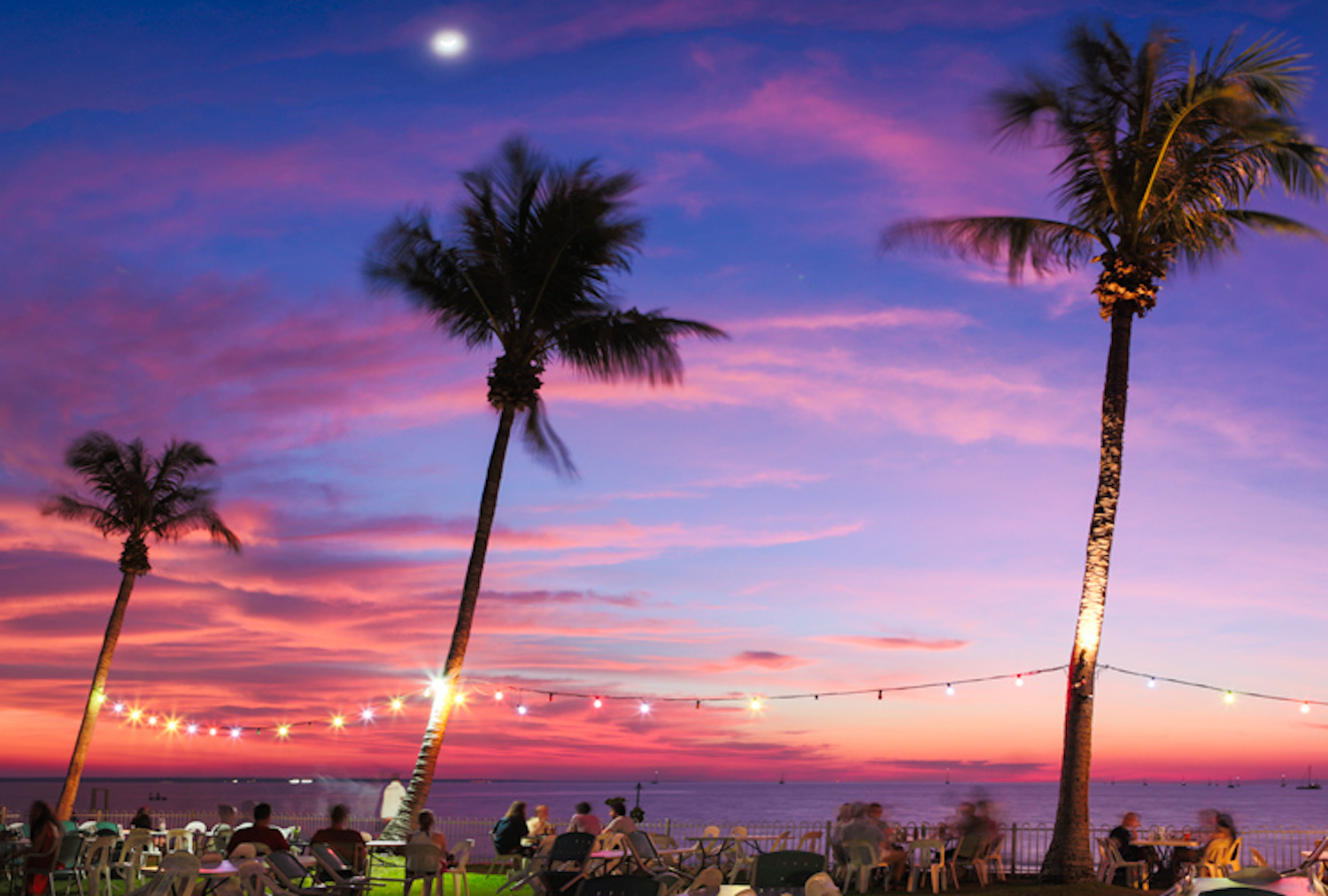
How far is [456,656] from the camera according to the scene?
19.3 m

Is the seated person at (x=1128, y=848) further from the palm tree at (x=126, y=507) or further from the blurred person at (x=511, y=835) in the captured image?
the palm tree at (x=126, y=507)

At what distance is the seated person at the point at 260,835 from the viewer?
519 inches

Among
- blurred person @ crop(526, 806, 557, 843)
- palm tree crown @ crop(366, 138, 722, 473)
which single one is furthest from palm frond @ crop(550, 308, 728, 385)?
blurred person @ crop(526, 806, 557, 843)

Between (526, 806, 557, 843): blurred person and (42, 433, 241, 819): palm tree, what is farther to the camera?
(42, 433, 241, 819): palm tree

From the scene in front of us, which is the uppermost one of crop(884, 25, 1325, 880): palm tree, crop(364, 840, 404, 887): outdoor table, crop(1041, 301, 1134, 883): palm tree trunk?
crop(884, 25, 1325, 880): palm tree

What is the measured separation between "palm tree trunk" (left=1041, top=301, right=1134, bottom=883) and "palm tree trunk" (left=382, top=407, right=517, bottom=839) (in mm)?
9607

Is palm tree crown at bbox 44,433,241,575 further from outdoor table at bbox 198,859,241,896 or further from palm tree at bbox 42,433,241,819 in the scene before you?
outdoor table at bbox 198,859,241,896

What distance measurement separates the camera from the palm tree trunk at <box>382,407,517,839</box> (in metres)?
18.6

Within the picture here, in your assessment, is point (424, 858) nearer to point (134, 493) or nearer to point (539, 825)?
point (539, 825)

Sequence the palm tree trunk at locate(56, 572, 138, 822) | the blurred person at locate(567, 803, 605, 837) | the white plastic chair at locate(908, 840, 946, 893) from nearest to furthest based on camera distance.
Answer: the white plastic chair at locate(908, 840, 946, 893) → the blurred person at locate(567, 803, 605, 837) → the palm tree trunk at locate(56, 572, 138, 822)

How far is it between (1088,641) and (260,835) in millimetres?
11367

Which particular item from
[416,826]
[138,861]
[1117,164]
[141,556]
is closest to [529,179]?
[1117,164]

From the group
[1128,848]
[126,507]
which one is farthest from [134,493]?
[1128,848]

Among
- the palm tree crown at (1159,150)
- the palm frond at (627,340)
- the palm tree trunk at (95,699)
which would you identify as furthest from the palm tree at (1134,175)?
the palm tree trunk at (95,699)
